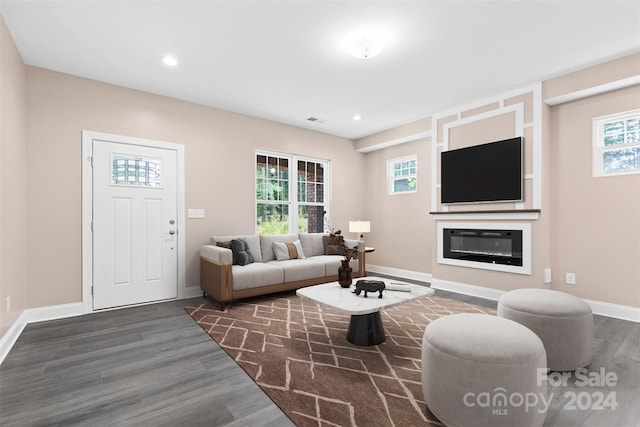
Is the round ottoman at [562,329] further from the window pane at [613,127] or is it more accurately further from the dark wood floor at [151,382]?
the window pane at [613,127]

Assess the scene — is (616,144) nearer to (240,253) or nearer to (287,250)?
(287,250)

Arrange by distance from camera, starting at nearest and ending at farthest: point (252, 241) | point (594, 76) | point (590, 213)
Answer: point (594, 76)
point (590, 213)
point (252, 241)

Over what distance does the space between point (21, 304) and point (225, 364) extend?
242 cm

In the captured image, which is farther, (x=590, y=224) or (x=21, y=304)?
(x=590, y=224)

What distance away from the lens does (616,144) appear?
339 cm

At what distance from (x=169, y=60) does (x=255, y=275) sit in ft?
8.54

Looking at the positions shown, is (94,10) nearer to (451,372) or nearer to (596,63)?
(451,372)

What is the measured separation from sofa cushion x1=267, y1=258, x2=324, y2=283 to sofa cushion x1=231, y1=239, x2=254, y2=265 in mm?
337

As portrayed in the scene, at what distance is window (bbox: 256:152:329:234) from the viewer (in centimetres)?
518

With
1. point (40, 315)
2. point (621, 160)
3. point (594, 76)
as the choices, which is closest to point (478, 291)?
point (621, 160)

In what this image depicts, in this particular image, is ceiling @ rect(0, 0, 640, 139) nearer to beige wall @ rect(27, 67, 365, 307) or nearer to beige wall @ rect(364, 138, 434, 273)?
beige wall @ rect(27, 67, 365, 307)

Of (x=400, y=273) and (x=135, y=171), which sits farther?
(x=400, y=273)

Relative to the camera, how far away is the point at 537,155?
371 cm

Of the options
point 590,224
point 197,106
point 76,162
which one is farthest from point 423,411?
point 197,106
